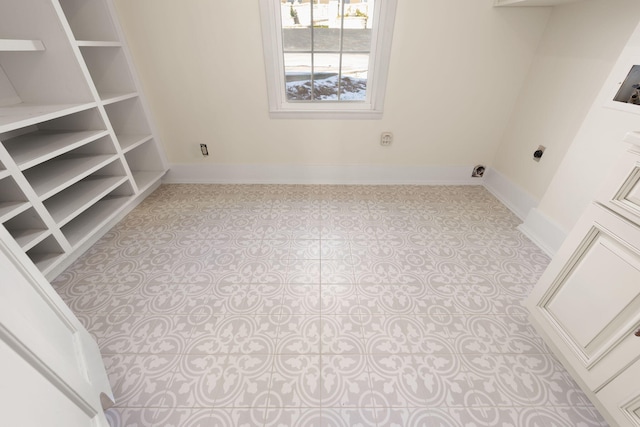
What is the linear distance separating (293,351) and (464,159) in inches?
82.4

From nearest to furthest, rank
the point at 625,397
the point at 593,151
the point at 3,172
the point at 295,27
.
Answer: the point at 625,397 < the point at 3,172 < the point at 593,151 < the point at 295,27

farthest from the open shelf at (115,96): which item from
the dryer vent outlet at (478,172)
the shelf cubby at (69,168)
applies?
the dryer vent outlet at (478,172)

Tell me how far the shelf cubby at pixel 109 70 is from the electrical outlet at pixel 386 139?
1.88 meters

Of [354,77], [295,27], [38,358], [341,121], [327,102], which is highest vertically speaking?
[295,27]

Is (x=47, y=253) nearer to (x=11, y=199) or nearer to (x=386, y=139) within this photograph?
(x=11, y=199)

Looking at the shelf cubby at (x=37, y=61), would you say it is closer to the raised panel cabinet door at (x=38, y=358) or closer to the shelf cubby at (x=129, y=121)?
the shelf cubby at (x=129, y=121)

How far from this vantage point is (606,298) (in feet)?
2.83

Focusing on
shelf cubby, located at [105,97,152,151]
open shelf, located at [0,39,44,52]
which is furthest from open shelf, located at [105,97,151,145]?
open shelf, located at [0,39,44,52]

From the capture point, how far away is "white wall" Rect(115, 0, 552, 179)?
5.79ft

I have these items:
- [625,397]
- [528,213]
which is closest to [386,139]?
[528,213]

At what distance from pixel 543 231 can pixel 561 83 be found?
92cm

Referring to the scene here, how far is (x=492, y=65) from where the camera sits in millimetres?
1922

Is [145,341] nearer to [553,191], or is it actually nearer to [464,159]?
[553,191]

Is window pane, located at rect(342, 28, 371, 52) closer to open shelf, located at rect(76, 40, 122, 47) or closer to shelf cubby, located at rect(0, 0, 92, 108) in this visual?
open shelf, located at rect(76, 40, 122, 47)
